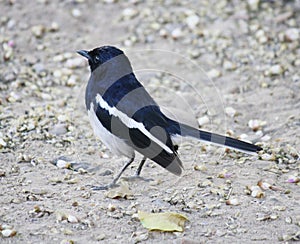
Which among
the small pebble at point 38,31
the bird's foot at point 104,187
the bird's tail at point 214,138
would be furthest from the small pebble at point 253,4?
the bird's foot at point 104,187

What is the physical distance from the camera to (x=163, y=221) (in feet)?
14.7

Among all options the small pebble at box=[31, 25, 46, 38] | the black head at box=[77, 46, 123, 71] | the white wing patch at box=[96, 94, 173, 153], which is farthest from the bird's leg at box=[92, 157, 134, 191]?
the small pebble at box=[31, 25, 46, 38]

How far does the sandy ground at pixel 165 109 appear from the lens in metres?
4.56

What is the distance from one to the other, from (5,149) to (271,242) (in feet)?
8.01

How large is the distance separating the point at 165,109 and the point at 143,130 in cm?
159

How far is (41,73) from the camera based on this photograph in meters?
7.12

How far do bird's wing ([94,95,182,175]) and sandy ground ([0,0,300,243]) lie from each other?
332 mm

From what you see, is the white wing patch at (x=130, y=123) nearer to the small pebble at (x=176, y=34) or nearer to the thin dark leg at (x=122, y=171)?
the thin dark leg at (x=122, y=171)

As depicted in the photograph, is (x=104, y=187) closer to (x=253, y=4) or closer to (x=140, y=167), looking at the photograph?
(x=140, y=167)

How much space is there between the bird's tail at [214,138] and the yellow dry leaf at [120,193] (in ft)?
1.81

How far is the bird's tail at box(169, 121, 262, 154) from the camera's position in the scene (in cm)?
493

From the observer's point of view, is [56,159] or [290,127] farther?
[290,127]

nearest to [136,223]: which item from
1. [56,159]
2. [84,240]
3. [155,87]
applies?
[84,240]

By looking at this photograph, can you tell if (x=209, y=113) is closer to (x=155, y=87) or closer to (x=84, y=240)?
(x=155, y=87)
